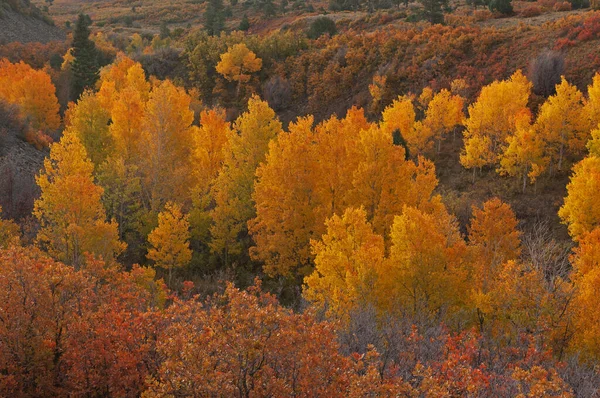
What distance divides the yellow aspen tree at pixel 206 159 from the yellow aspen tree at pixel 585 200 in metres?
24.0

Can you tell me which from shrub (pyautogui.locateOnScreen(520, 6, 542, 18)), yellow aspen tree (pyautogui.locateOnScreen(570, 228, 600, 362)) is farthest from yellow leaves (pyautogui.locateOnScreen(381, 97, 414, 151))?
shrub (pyautogui.locateOnScreen(520, 6, 542, 18))

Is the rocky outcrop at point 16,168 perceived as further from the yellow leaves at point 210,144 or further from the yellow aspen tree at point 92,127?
Answer: the yellow leaves at point 210,144

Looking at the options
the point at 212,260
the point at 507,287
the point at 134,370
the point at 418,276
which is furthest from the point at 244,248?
the point at 134,370

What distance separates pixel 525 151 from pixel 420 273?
25.2 m

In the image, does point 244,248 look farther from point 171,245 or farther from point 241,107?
point 241,107

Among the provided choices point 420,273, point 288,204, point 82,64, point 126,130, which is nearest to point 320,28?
point 82,64

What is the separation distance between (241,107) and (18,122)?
35920 mm

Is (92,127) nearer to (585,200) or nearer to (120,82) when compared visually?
(120,82)

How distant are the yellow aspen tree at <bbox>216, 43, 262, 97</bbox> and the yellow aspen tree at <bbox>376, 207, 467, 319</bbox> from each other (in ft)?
194

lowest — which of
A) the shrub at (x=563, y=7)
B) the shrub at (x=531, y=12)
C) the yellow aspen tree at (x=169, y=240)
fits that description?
the yellow aspen tree at (x=169, y=240)

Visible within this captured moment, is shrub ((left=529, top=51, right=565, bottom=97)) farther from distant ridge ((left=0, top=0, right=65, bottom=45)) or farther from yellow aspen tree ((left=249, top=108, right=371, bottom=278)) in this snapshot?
distant ridge ((left=0, top=0, right=65, bottom=45))

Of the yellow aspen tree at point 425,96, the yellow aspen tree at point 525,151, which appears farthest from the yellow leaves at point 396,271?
the yellow aspen tree at point 425,96

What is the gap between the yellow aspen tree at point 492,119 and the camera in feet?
153

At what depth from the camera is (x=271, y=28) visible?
4154 inches
